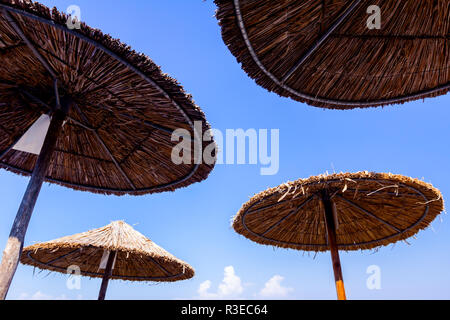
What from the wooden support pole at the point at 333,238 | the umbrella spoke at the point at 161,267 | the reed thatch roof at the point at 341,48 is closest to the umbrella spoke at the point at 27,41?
the reed thatch roof at the point at 341,48

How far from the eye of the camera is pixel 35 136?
12.6 ft

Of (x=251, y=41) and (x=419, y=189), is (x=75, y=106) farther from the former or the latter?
(x=419, y=189)

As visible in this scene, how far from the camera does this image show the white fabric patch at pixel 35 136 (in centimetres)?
380

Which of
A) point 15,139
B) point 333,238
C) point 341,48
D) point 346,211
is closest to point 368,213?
point 346,211

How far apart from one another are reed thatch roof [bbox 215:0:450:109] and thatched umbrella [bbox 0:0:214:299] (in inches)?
32.5

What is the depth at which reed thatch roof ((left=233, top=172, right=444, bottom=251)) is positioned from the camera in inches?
164

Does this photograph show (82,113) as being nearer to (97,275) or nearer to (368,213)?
(368,213)

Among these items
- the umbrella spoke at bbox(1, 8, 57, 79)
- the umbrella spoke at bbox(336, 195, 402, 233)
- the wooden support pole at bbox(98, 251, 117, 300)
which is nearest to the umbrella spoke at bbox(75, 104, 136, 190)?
the umbrella spoke at bbox(1, 8, 57, 79)

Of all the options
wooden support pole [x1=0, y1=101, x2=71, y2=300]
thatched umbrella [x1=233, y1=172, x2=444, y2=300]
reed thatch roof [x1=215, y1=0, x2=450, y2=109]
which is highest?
reed thatch roof [x1=215, y1=0, x2=450, y2=109]

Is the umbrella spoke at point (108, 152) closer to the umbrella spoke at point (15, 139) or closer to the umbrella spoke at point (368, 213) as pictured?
the umbrella spoke at point (15, 139)

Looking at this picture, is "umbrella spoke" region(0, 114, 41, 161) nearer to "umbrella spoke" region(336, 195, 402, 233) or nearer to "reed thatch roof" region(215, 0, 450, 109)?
"reed thatch roof" region(215, 0, 450, 109)

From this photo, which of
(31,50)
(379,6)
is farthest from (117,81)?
(379,6)

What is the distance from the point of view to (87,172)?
4617 millimetres
